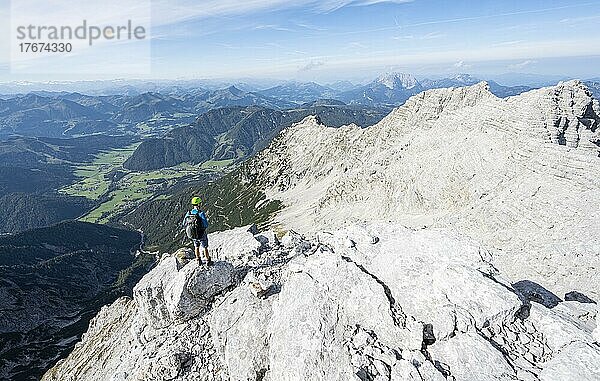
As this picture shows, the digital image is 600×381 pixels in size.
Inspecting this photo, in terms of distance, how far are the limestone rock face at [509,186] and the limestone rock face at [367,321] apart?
55.2ft

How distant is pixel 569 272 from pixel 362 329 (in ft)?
89.6

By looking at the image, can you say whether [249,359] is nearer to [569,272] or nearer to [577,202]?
[569,272]

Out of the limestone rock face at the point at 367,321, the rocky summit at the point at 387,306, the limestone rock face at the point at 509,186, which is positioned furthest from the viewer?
the limestone rock face at the point at 509,186

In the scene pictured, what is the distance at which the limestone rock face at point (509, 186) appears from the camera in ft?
133

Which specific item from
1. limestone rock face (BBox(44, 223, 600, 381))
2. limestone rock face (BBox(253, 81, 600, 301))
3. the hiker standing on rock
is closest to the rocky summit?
limestone rock face (BBox(44, 223, 600, 381))

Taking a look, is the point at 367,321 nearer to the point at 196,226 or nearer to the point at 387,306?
the point at 387,306

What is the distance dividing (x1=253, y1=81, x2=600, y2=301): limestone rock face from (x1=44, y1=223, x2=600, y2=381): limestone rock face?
663 inches

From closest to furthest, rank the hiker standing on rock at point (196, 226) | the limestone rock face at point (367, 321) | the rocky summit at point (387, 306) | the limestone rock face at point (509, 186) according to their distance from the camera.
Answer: the limestone rock face at point (367, 321)
the rocky summit at point (387, 306)
the hiker standing on rock at point (196, 226)
the limestone rock face at point (509, 186)

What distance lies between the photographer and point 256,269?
29.8 meters

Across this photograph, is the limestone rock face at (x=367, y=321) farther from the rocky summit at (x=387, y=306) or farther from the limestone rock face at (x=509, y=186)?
the limestone rock face at (x=509, y=186)

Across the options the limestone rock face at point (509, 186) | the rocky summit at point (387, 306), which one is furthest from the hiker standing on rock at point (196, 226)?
the limestone rock face at point (509, 186)

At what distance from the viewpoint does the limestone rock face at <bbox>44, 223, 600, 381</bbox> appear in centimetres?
1791

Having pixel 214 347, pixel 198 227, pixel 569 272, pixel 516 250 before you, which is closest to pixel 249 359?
pixel 214 347

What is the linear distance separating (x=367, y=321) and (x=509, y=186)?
2253 inches
